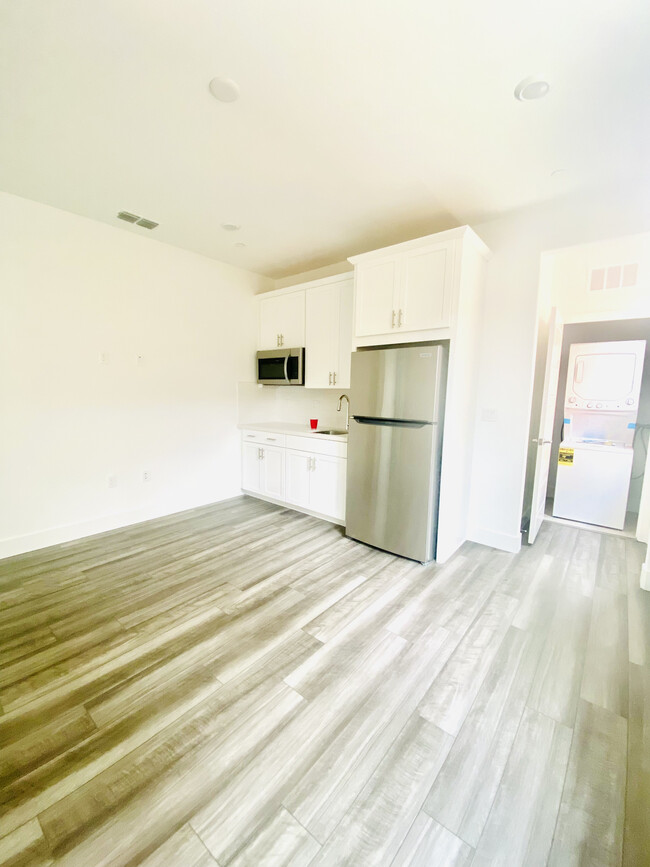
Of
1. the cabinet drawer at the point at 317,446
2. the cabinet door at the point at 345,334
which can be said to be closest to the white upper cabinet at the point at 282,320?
the cabinet door at the point at 345,334

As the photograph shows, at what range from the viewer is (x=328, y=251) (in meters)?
3.56

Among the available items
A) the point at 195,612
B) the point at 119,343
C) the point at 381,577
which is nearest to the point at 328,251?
the point at 119,343

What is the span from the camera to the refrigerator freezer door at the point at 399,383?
244cm

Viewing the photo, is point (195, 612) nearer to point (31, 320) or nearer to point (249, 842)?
point (249, 842)

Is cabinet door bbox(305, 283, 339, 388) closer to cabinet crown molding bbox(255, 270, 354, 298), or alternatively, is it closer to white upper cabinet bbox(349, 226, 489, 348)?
cabinet crown molding bbox(255, 270, 354, 298)

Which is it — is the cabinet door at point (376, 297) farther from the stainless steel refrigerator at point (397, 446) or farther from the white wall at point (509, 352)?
the white wall at point (509, 352)

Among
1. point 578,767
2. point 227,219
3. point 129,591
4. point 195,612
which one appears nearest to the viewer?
point 578,767

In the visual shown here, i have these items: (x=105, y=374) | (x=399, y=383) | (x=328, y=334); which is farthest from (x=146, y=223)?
(x=399, y=383)

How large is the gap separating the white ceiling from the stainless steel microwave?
1402 mm

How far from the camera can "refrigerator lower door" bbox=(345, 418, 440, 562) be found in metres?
2.53

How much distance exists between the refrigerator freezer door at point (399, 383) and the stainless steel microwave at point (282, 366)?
1017 mm

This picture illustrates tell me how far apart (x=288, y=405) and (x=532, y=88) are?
11.8ft

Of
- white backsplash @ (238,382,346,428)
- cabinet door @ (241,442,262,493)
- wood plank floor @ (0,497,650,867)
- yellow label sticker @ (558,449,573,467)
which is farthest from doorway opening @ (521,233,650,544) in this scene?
cabinet door @ (241,442,262,493)

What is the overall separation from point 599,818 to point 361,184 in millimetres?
3300
